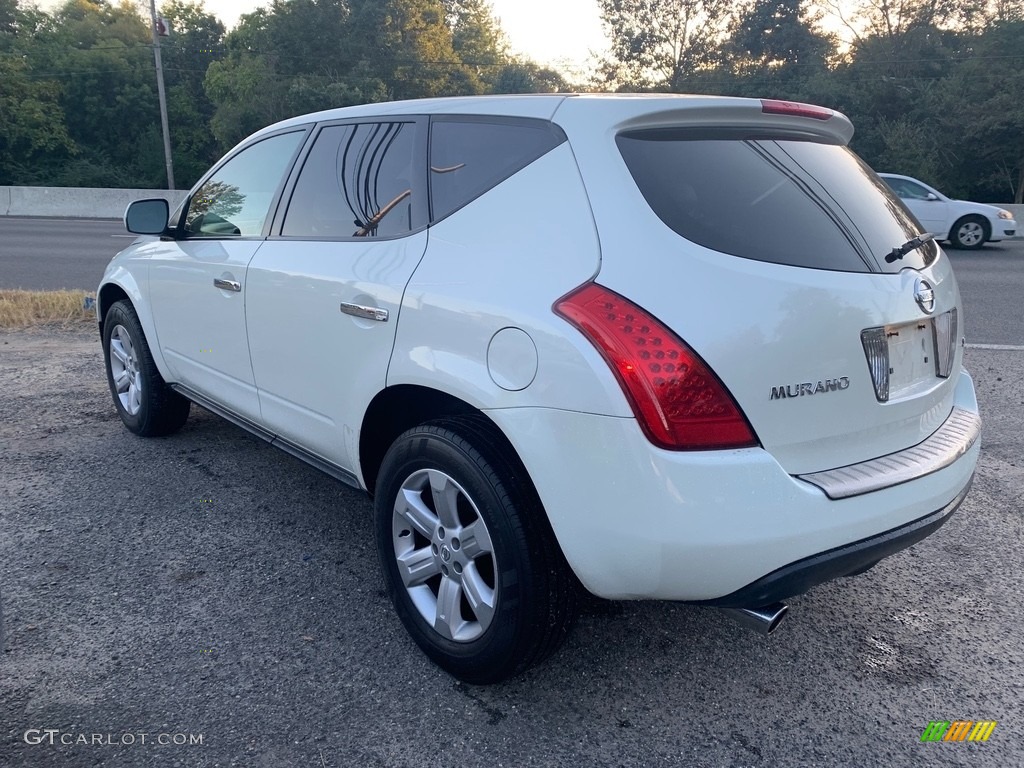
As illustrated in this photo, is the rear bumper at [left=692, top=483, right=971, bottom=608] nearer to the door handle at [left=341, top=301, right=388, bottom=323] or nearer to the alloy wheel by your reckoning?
the door handle at [left=341, top=301, right=388, bottom=323]

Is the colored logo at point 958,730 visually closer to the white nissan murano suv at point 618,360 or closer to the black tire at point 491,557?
the white nissan murano suv at point 618,360

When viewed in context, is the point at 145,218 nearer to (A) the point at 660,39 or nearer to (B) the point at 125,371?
(B) the point at 125,371

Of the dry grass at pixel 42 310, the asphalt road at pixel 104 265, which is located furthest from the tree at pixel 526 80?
the dry grass at pixel 42 310

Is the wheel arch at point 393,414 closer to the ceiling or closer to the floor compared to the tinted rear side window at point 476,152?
closer to the floor

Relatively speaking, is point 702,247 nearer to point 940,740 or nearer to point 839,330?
point 839,330

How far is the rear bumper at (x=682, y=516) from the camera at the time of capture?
203 cm

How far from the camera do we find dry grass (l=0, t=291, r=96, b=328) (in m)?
7.79

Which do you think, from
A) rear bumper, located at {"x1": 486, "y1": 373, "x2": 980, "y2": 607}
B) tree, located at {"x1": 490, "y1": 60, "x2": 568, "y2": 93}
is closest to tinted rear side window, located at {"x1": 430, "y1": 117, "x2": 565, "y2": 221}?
rear bumper, located at {"x1": 486, "y1": 373, "x2": 980, "y2": 607}

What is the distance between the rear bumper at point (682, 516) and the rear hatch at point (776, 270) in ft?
0.45

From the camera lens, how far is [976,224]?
16.3 m

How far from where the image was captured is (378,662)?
8.84 ft

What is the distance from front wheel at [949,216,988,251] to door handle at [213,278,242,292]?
16428 mm

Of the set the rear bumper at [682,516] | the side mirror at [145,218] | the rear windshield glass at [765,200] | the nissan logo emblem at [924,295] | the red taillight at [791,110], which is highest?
the red taillight at [791,110]

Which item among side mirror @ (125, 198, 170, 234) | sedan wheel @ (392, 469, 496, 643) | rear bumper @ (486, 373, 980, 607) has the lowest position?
sedan wheel @ (392, 469, 496, 643)
